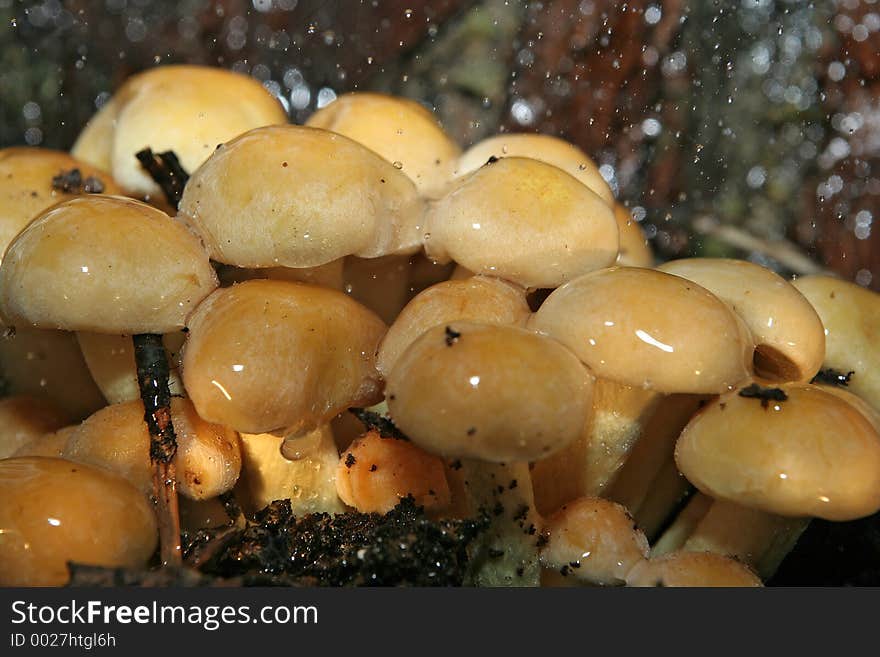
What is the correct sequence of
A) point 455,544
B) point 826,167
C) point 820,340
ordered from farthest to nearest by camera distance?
point 826,167
point 820,340
point 455,544

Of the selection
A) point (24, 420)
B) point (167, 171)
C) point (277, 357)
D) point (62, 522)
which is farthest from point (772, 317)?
point (24, 420)

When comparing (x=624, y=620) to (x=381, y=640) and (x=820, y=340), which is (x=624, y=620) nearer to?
(x=381, y=640)

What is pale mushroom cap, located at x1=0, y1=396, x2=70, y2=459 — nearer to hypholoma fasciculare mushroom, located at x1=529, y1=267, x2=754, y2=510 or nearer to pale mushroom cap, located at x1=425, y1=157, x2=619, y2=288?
pale mushroom cap, located at x1=425, y1=157, x2=619, y2=288

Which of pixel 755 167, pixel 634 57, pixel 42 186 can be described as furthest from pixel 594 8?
pixel 42 186

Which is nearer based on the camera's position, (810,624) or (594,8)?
(810,624)

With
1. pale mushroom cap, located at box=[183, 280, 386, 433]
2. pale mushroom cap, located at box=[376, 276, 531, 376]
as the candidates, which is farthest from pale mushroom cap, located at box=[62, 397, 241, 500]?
pale mushroom cap, located at box=[376, 276, 531, 376]

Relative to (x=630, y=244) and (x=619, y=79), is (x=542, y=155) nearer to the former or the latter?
(x=630, y=244)
